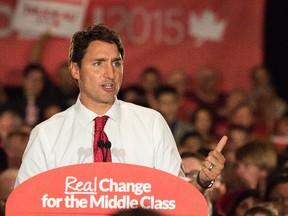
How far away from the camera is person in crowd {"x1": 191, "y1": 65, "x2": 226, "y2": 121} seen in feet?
35.6

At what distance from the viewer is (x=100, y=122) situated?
4516mm

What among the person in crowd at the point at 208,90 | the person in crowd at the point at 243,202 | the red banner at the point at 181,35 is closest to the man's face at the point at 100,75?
the person in crowd at the point at 243,202

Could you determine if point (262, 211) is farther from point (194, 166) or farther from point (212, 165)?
point (212, 165)

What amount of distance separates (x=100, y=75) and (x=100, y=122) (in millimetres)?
220

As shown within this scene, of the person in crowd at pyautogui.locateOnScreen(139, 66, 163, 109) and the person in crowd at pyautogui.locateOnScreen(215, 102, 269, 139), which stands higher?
the person in crowd at pyautogui.locateOnScreen(139, 66, 163, 109)

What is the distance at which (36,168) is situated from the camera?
4.37 metres

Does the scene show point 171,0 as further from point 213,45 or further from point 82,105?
point 82,105

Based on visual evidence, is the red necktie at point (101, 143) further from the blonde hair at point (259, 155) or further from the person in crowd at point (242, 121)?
the person in crowd at point (242, 121)

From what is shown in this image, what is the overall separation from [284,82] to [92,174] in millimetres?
8722

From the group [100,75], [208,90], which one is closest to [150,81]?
[208,90]

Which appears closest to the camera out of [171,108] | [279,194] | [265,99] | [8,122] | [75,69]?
[75,69]

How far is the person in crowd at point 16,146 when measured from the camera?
796cm

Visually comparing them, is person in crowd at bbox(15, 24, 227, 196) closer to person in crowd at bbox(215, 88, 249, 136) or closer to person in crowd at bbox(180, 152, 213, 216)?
person in crowd at bbox(180, 152, 213, 216)

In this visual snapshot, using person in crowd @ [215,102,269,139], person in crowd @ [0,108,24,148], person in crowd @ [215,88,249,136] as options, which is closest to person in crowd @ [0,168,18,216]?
person in crowd @ [0,108,24,148]
